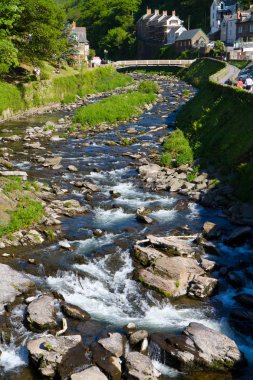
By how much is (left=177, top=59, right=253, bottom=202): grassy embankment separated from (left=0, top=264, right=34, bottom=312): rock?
14.0 meters

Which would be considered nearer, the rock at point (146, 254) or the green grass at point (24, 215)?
the rock at point (146, 254)

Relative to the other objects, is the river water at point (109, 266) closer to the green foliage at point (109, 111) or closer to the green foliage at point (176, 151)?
the green foliage at point (176, 151)

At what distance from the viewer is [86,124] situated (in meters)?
48.4

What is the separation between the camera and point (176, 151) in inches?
1384

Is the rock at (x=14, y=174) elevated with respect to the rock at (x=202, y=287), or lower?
elevated

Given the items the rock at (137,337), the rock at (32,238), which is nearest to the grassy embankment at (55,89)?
the rock at (32,238)

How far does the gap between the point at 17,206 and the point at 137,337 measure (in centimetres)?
1166

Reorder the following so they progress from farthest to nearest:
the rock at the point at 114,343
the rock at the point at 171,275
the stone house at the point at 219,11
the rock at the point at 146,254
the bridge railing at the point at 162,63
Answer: the stone house at the point at 219,11 < the bridge railing at the point at 162,63 < the rock at the point at 146,254 < the rock at the point at 171,275 < the rock at the point at 114,343

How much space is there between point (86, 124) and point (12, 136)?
10044 mm

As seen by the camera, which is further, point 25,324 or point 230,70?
point 230,70

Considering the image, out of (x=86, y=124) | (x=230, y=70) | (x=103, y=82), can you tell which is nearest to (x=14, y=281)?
(x=86, y=124)

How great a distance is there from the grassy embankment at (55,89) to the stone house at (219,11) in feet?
220

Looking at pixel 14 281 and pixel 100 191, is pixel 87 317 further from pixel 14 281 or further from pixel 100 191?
pixel 100 191

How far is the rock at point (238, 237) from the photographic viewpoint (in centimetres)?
2095
